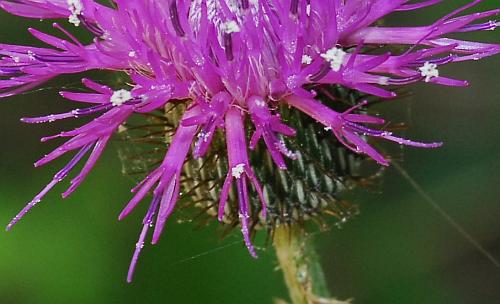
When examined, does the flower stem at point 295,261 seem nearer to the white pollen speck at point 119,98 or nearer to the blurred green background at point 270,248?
the blurred green background at point 270,248

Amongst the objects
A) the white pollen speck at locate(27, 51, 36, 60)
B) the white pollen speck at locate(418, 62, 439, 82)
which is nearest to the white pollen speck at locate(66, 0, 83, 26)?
the white pollen speck at locate(27, 51, 36, 60)

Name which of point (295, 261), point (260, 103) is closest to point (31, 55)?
point (260, 103)

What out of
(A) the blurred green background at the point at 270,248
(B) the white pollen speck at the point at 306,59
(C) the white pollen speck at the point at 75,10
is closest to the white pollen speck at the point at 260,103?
(B) the white pollen speck at the point at 306,59

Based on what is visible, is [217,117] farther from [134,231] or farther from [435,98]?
[435,98]

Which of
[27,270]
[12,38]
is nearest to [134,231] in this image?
[27,270]

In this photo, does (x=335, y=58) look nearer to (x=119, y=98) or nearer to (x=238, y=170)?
(x=238, y=170)

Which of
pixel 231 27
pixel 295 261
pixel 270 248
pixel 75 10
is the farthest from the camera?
pixel 270 248
